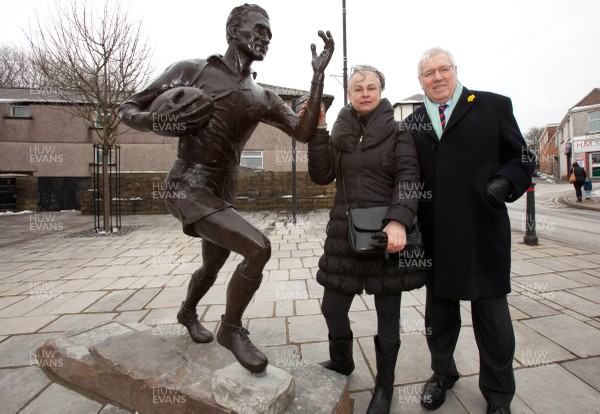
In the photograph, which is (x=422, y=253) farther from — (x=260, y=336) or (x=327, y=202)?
(x=327, y=202)

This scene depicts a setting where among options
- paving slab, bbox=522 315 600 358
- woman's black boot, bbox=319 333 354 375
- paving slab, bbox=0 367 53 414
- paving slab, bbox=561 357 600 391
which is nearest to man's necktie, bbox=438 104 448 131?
woman's black boot, bbox=319 333 354 375

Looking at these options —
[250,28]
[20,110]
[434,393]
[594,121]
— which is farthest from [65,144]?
[594,121]

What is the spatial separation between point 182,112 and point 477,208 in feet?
5.56

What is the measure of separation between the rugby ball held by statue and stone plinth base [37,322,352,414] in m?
1.42

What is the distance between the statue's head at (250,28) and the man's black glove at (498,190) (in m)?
1.50

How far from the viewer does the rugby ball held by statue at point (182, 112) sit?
5.62 ft

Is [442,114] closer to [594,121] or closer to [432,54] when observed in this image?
[432,54]

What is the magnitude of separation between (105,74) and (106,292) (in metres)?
7.12

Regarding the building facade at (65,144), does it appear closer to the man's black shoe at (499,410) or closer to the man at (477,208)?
the man at (477,208)

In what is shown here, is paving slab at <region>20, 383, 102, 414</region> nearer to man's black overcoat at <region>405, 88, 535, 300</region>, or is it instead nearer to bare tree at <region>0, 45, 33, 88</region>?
man's black overcoat at <region>405, 88, 535, 300</region>

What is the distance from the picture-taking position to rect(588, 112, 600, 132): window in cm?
3089

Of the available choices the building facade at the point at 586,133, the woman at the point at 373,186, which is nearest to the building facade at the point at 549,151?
the building facade at the point at 586,133

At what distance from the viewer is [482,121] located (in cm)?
199

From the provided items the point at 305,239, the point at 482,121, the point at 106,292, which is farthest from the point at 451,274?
the point at 305,239
